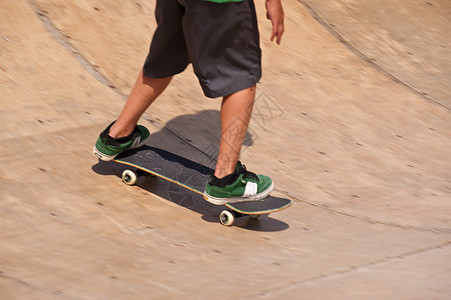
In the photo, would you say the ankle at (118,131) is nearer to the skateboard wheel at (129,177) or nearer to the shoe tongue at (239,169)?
the skateboard wheel at (129,177)

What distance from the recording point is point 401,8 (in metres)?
5.78

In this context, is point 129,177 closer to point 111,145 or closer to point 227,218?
point 111,145

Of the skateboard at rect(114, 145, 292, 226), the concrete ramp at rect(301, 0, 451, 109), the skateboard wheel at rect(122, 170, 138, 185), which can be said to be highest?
the concrete ramp at rect(301, 0, 451, 109)

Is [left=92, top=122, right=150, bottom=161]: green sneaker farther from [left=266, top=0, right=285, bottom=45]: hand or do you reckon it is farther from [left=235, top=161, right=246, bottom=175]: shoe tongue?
[left=266, top=0, right=285, bottom=45]: hand

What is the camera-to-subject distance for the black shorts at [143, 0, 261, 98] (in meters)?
2.69

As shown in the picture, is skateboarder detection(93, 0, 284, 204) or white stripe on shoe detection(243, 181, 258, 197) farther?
white stripe on shoe detection(243, 181, 258, 197)

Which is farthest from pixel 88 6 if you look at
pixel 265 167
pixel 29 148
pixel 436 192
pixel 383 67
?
pixel 436 192

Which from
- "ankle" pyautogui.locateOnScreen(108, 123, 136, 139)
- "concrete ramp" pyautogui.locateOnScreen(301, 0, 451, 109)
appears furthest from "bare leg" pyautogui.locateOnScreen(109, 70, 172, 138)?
"concrete ramp" pyautogui.locateOnScreen(301, 0, 451, 109)

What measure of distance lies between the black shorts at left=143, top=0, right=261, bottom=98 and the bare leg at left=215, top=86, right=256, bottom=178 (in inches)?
1.7

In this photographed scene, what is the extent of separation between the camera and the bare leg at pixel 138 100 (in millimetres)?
3059

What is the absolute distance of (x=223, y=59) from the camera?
276 cm

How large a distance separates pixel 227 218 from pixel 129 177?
55 centimetres

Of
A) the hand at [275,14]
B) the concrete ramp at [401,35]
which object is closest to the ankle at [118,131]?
the hand at [275,14]

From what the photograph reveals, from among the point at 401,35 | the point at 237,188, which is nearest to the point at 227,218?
the point at 237,188
